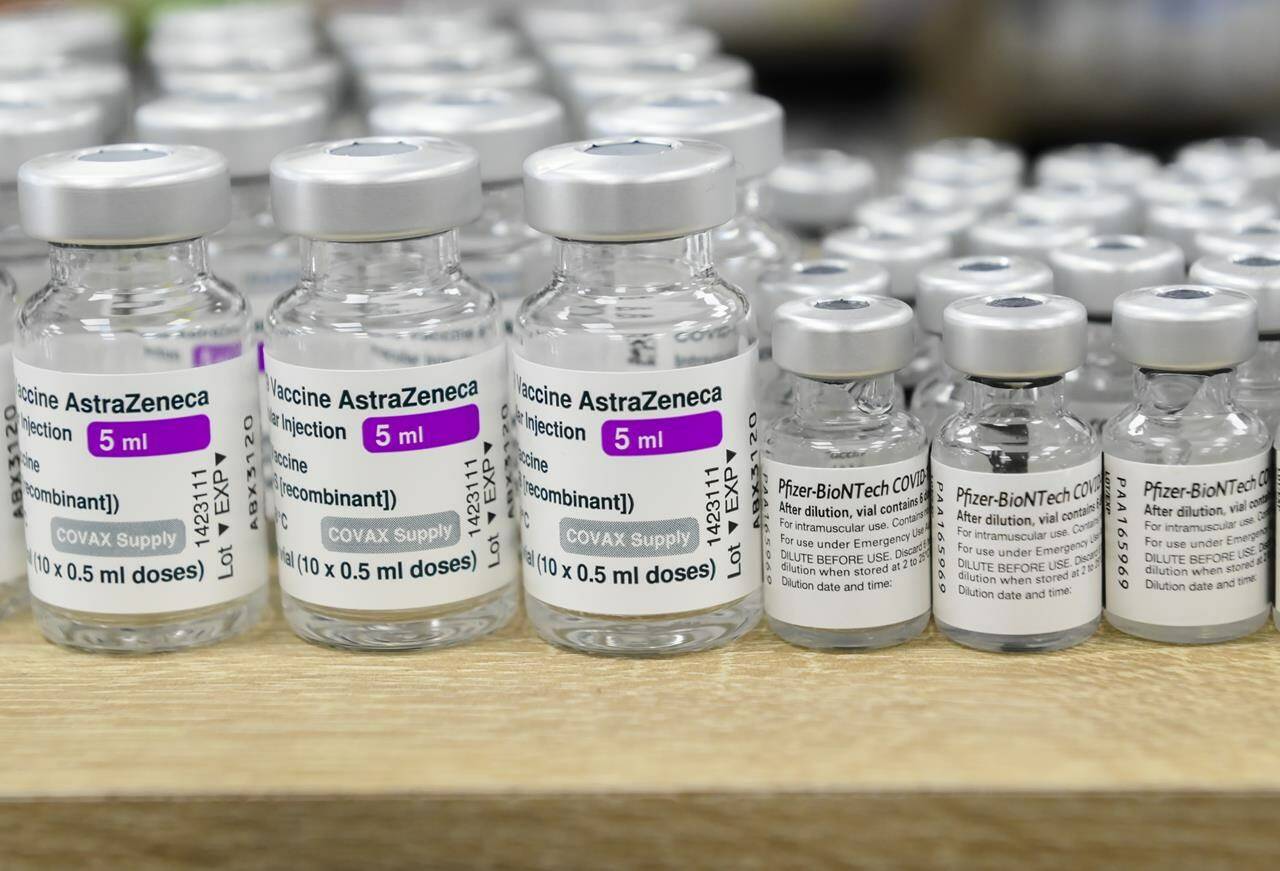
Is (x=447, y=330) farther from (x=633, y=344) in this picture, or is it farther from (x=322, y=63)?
(x=322, y=63)

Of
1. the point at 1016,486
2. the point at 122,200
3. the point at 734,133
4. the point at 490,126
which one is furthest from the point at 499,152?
the point at 1016,486

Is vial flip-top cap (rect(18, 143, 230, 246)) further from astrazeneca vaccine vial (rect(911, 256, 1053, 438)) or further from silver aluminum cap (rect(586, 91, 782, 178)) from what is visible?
astrazeneca vaccine vial (rect(911, 256, 1053, 438))

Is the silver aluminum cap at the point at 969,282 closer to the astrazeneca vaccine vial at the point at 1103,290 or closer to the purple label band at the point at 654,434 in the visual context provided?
the astrazeneca vaccine vial at the point at 1103,290

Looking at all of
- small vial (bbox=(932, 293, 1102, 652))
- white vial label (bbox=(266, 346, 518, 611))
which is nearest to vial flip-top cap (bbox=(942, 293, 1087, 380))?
small vial (bbox=(932, 293, 1102, 652))

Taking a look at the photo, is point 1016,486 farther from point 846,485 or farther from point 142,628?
point 142,628

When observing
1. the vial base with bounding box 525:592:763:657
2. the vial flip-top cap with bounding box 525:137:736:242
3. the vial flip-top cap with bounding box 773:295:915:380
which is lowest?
the vial base with bounding box 525:592:763:657

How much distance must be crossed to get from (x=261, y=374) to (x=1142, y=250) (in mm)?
451

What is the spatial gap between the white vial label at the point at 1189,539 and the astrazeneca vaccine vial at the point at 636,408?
164mm

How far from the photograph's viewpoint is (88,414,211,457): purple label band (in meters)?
0.80

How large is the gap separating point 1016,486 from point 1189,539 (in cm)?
8

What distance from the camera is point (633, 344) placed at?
786mm

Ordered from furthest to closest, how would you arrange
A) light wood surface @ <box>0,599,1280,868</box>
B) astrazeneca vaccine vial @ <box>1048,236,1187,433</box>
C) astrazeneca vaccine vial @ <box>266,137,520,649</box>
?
astrazeneca vaccine vial @ <box>1048,236,1187,433</box>, astrazeneca vaccine vial @ <box>266,137,520,649</box>, light wood surface @ <box>0,599,1280,868</box>

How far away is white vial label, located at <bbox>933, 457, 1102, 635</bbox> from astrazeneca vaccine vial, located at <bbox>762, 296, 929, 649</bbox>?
0.02m

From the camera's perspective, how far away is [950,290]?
87 centimetres
